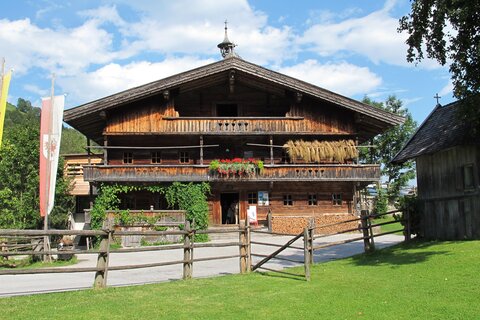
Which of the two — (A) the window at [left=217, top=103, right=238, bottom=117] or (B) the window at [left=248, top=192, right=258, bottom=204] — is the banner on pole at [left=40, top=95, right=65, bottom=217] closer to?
(B) the window at [left=248, top=192, right=258, bottom=204]

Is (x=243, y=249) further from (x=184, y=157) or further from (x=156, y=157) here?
(x=156, y=157)

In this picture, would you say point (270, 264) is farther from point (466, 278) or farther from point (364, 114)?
point (364, 114)

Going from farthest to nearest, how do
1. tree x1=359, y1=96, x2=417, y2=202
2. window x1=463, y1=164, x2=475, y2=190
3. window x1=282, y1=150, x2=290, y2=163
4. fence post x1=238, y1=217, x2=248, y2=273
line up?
1. tree x1=359, y1=96, x2=417, y2=202
2. window x1=282, y1=150, x2=290, y2=163
3. window x1=463, y1=164, x2=475, y2=190
4. fence post x1=238, y1=217, x2=248, y2=273

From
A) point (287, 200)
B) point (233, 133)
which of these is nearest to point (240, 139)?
point (233, 133)

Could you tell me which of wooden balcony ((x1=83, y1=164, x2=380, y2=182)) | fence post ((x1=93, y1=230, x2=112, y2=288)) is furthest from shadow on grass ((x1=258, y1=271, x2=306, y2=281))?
wooden balcony ((x1=83, y1=164, x2=380, y2=182))

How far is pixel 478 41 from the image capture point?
43.7 ft

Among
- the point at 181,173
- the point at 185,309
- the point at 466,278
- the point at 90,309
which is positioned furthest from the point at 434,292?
the point at 181,173

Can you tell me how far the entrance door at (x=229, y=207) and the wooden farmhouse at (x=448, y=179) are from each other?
12.8 m

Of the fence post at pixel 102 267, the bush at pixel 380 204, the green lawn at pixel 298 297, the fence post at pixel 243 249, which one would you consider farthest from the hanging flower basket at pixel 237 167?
the bush at pixel 380 204

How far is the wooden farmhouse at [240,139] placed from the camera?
97.4 ft

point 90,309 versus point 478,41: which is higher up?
point 478,41

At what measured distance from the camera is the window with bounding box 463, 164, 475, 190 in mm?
17391

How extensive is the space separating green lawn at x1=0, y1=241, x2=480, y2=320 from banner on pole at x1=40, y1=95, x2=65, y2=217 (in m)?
10.2

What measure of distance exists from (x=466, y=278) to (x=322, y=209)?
68.1ft
